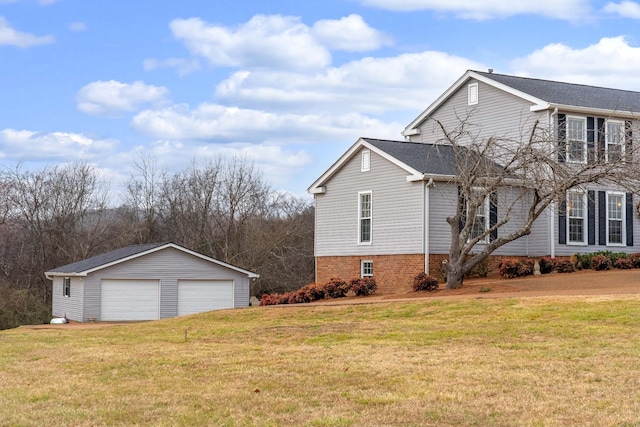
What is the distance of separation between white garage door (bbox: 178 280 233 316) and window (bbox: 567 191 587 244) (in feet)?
56.9

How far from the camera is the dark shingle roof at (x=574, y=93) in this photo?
34.8m

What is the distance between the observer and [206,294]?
44.1m

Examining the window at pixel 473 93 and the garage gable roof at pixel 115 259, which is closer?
the window at pixel 473 93

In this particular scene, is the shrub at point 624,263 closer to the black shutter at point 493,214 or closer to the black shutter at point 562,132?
the black shutter at point 562,132

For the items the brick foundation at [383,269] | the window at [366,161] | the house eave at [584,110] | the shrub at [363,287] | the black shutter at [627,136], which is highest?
the house eave at [584,110]

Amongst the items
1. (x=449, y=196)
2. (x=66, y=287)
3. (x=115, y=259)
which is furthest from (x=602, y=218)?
(x=66, y=287)

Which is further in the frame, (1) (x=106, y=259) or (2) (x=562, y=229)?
(1) (x=106, y=259)

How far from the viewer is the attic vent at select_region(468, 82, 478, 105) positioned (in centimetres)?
3706

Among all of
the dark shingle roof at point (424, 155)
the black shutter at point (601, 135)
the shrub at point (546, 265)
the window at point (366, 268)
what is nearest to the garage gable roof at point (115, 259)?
the window at point (366, 268)

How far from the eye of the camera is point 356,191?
35219 mm

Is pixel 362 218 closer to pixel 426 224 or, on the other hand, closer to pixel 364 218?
pixel 364 218

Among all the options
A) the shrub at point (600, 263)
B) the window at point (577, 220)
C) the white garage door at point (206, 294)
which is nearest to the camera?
the shrub at point (600, 263)

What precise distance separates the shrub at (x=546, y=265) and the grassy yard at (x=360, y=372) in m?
9.39

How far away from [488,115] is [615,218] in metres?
6.45
